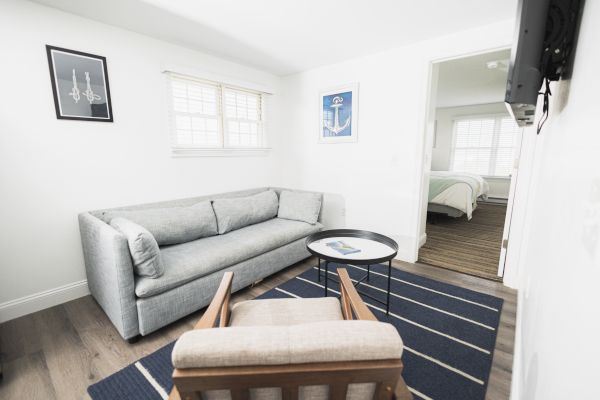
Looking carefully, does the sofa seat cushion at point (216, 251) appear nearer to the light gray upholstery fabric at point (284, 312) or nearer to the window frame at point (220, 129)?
the light gray upholstery fabric at point (284, 312)

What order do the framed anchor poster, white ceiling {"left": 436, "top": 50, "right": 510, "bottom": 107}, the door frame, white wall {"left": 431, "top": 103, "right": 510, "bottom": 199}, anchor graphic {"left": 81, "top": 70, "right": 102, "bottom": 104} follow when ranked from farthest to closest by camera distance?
white wall {"left": 431, "top": 103, "right": 510, "bottom": 199}, white ceiling {"left": 436, "top": 50, "right": 510, "bottom": 107}, the framed anchor poster, the door frame, anchor graphic {"left": 81, "top": 70, "right": 102, "bottom": 104}

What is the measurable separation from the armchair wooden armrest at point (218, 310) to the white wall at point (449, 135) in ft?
23.0

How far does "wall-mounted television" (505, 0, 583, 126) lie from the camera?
3.23 feet

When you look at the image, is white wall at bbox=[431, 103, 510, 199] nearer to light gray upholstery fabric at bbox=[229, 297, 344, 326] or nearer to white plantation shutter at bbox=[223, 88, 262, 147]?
white plantation shutter at bbox=[223, 88, 262, 147]

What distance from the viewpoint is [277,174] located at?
4.08m

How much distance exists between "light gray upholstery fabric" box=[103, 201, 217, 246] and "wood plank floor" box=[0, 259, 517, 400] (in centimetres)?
67

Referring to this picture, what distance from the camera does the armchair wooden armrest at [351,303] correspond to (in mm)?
1134

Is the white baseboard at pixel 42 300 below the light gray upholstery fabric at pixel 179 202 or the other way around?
below

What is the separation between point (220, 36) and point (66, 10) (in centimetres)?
115

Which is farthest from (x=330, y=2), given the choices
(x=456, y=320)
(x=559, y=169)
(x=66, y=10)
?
(x=456, y=320)

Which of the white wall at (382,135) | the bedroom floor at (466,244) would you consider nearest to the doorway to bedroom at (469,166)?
the bedroom floor at (466,244)

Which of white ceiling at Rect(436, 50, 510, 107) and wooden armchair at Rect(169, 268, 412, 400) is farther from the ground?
white ceiling at Rect(436, 50, 510, 107)

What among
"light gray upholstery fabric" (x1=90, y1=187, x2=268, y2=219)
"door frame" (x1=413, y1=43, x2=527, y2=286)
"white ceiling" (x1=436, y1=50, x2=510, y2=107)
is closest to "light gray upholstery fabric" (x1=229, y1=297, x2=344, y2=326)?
"light gray upholstery fabric" (x1=90, y1=187, x2=268, y2=219)

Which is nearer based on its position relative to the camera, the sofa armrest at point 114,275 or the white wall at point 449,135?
the sofa armrest at point 114,275
